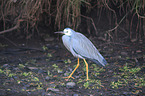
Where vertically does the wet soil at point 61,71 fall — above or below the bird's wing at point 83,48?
below

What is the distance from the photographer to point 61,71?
383 centimetres

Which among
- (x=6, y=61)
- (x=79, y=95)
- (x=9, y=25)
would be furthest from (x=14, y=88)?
(x=9, y=25)

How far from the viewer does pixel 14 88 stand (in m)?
3.03

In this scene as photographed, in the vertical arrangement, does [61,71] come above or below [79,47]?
below

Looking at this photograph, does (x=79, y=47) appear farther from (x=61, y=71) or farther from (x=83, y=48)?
(x=61, y=71)

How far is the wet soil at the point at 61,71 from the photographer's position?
3.09 m

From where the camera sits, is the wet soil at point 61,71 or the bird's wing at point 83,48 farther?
the bird's wing at point 83,48

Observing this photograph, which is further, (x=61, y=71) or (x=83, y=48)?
(x=61, y=71)

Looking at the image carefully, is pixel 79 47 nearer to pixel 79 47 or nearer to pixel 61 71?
pixel 79 47

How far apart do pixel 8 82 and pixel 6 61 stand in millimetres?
1134

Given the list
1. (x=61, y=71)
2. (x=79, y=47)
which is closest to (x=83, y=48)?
(x=79, y=47)

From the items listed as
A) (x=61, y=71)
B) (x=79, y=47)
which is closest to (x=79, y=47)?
(x=79, y=47)

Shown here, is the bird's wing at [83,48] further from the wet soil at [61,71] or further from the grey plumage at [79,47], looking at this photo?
the wet soil at [61,71]

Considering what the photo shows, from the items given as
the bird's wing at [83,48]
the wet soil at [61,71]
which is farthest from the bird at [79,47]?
the wet soil at [61,71]
